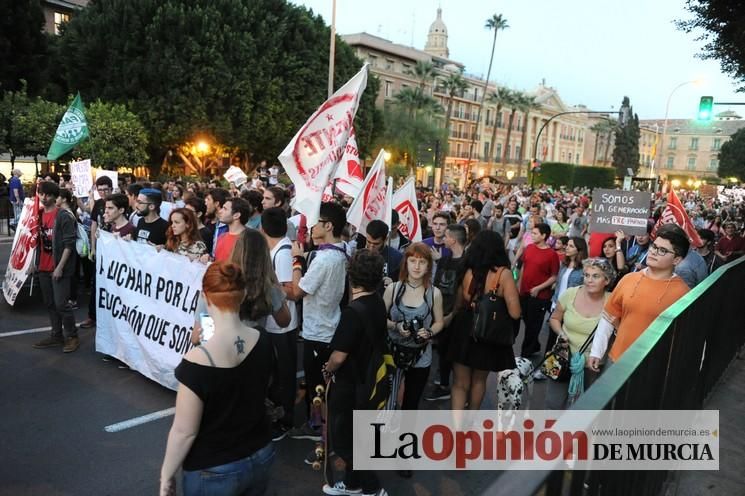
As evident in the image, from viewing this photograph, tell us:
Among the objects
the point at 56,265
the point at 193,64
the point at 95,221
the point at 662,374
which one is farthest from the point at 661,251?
the point at 193,64

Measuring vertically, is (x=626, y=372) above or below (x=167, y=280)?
above

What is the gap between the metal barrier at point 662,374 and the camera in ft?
4.62

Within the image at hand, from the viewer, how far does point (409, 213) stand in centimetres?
689

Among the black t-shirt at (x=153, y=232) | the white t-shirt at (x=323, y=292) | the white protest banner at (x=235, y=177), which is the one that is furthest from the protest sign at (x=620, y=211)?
the white protest banner at (x=235, y=177)

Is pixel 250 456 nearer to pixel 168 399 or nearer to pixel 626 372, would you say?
pixel 626 372

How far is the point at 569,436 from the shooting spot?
1.47m

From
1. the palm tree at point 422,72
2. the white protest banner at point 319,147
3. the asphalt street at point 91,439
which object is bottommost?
the asphalt street at point 91,439

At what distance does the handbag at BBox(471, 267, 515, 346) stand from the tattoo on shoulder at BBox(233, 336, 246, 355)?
86.1 inches

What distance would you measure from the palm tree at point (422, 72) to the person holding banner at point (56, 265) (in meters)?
60.6

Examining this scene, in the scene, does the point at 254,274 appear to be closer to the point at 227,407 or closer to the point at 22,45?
the point at 227,407

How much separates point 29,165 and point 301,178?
34912 mm


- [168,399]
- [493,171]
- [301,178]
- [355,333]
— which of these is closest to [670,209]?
[301,178]

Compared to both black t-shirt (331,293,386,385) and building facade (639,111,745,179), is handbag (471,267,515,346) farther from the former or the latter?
building facade (639,111,745,179)

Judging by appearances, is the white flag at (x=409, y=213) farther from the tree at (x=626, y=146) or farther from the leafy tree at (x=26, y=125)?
the tree at (x=626, y=146)
